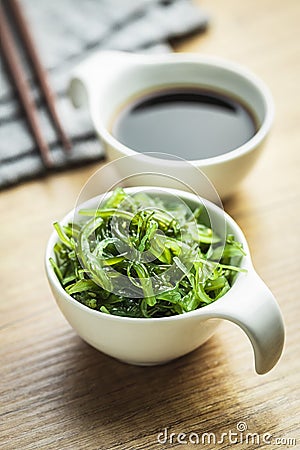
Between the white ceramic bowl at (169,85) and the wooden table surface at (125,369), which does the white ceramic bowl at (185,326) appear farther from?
the white ceramic bowl at (169,85)

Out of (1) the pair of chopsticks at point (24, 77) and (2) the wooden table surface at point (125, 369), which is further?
(1) the pair of chopsticks at point (24, 77)

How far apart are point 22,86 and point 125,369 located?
1.70 ft

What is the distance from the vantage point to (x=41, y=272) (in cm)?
90

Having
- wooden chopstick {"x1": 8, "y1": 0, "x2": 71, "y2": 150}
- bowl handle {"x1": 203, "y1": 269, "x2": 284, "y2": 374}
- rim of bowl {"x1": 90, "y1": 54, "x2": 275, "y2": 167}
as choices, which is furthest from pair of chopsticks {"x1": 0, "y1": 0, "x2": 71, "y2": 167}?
bowl handle {"x1": 203, "y1": 269, "x2": 284, "y2": 374}

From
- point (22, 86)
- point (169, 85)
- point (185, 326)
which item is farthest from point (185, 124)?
point (185, 326)

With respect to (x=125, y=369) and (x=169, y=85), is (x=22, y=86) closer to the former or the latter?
(x=169, y=85)

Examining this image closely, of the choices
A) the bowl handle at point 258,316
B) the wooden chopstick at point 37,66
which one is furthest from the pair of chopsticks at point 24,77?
the bowl handle at point 258,316

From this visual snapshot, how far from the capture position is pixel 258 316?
66 cm

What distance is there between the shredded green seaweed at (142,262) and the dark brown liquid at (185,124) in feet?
0.69

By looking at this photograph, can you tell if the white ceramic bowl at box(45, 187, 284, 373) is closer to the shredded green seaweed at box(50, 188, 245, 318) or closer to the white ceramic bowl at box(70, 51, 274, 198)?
the shredded green seaweed at box(50, 188, 245, 318)

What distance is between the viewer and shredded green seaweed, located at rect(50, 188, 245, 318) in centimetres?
70

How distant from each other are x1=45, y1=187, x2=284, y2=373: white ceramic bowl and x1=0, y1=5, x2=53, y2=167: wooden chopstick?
0.34m

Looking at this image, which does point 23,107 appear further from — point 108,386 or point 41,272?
point 108,386

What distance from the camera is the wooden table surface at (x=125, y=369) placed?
719mm
